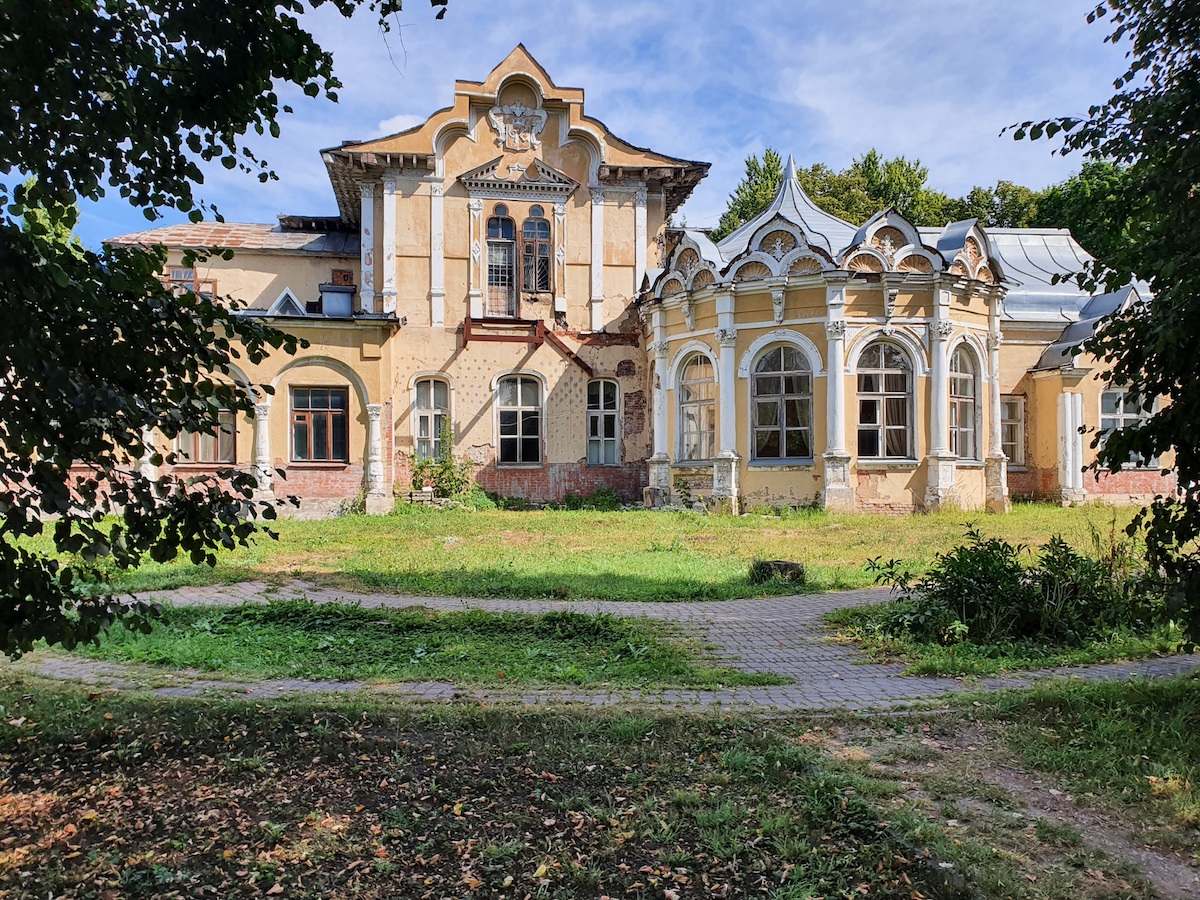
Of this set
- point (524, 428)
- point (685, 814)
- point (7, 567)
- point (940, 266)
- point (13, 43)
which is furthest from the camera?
point (524, 428)

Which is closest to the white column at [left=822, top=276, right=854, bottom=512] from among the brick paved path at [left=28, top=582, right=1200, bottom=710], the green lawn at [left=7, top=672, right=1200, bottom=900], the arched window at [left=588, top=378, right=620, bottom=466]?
the arched window at [left=588, top=378, right=620, bottom=466]

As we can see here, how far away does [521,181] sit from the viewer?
2188 cm

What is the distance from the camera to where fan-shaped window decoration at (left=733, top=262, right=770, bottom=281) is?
1867 cm

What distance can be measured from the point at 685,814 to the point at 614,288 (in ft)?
63.9

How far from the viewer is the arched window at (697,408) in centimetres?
1989

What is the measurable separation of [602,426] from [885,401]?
7.40 meters

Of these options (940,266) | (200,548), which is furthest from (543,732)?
(940,266)

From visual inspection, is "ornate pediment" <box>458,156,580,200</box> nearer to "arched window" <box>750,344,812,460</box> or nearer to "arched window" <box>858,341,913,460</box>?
"arched window" <box>750,344,812,460</box>

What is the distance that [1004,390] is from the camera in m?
23.2

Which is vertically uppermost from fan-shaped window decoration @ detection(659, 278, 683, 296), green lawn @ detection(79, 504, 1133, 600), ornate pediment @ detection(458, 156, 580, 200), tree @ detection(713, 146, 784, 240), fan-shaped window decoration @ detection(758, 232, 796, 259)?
tree @ detection(713, 146, 784, 240)

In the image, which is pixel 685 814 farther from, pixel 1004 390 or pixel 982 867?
pixel 1004 390

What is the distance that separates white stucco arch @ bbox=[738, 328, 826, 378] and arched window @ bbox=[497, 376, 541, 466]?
5.82m

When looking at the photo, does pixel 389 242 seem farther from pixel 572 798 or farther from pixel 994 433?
pixel 572 798

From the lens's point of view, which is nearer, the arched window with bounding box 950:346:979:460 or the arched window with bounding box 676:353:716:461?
the arched window with bounding box 950:346:979:460
